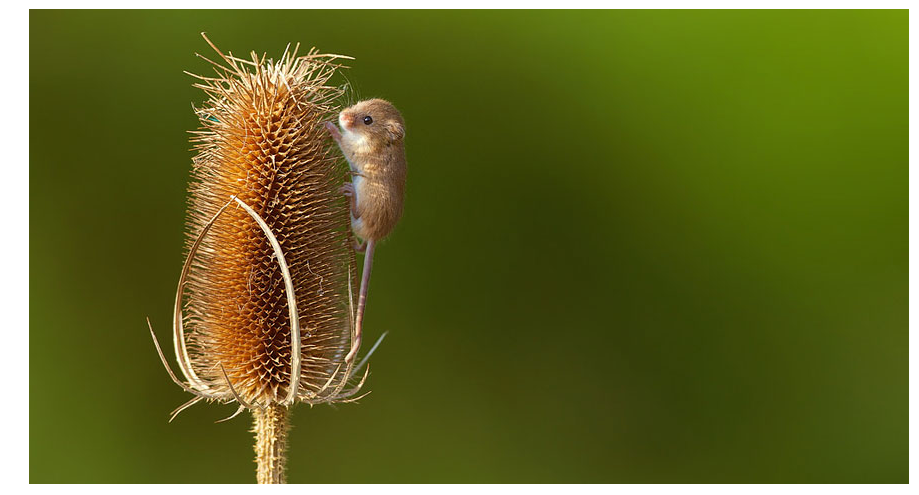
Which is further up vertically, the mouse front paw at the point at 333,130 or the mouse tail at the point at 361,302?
the mouse front paw at the point at 333,130

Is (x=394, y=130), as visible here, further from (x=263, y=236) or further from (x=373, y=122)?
(x=263, y=236)

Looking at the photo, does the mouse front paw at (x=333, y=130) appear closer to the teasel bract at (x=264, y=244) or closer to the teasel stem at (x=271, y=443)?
the teasel bract at (x=264, y=244)

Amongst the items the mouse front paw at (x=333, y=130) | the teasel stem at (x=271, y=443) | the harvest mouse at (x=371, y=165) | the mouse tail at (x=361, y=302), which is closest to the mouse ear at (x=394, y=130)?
the harvest mouse at (x=371, y=165)

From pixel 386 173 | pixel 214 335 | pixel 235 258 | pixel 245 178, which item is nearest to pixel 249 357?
pixel 214 335

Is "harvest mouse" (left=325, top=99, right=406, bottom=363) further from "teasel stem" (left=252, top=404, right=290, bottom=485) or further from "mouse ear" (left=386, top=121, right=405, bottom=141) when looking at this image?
"teasel stem" (left=252, top=404, right=290, bottom=485)

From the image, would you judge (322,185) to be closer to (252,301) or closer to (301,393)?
(252,301)

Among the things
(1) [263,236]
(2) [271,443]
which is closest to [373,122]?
(1) [263,236]

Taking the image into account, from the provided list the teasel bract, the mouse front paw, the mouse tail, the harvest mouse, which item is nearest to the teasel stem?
the teasel bract
